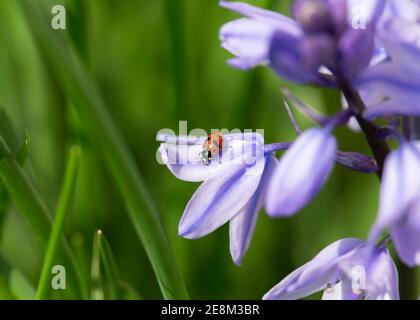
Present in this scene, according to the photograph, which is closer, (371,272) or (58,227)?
(371,272)

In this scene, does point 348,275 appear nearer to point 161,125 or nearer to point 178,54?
point 178,54

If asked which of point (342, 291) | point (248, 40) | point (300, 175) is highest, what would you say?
point (248, 40)

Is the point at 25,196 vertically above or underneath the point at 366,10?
underneath

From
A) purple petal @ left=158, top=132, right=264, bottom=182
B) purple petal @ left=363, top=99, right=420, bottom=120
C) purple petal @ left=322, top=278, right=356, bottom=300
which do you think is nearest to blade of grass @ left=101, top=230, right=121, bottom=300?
purple petal @ left=158, top=132, right=264, bottom=182

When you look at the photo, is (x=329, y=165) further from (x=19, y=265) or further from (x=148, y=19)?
(x=148, y=19)

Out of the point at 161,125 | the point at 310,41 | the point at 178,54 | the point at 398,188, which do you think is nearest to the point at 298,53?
the point at 310,41

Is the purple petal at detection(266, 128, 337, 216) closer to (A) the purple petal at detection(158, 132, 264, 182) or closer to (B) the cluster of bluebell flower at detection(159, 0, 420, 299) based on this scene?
(B) the cluster of bluebell flower at detection(159, 0, 420, 299)

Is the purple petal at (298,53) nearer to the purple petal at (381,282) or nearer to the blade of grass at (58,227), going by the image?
the purple petal at (381,282)
